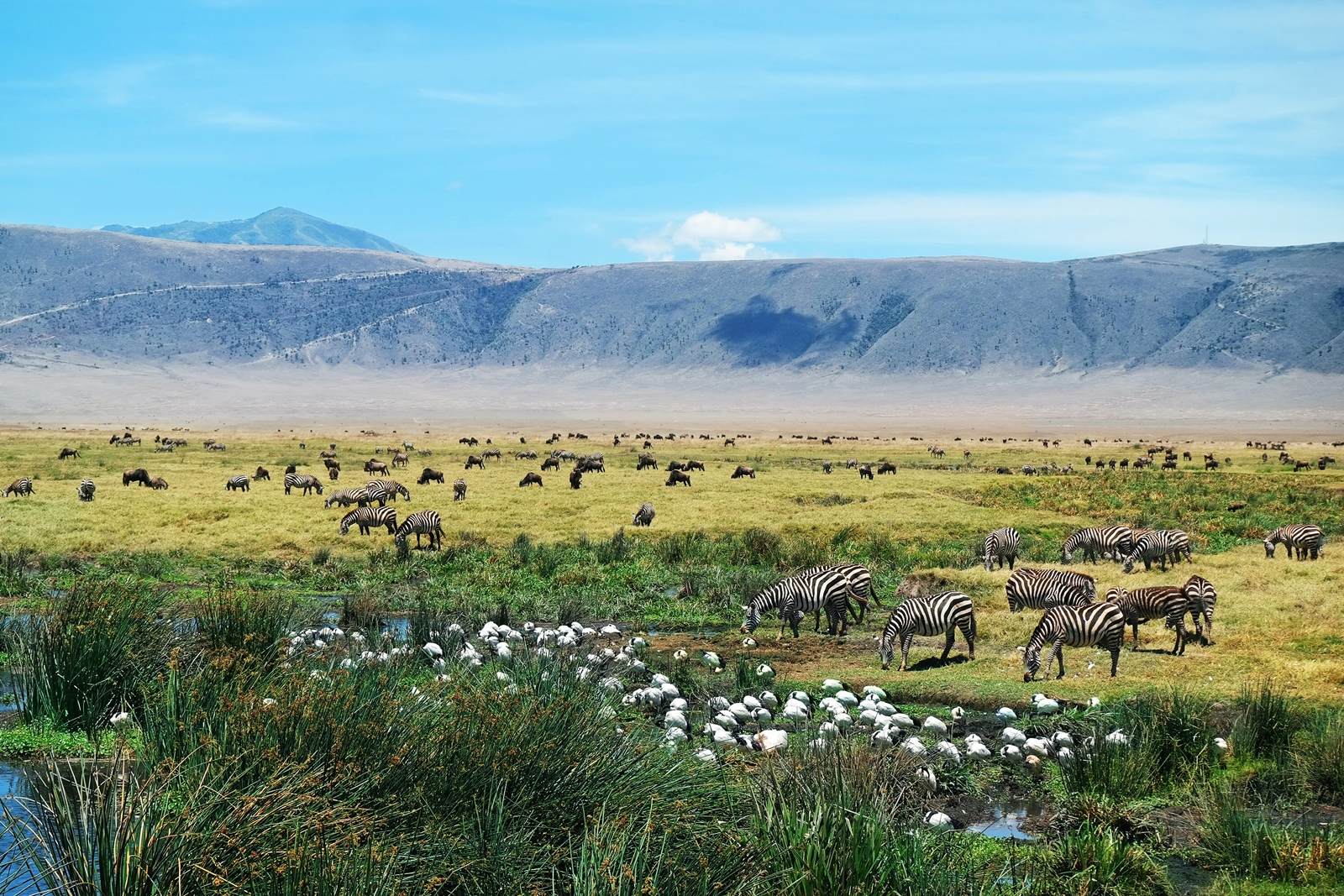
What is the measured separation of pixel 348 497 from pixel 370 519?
5.94 m

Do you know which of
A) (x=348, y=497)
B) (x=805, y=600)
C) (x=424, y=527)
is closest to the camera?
(x=805, y=600)

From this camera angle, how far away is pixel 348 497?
3662cm

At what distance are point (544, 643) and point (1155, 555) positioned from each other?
47.6ft

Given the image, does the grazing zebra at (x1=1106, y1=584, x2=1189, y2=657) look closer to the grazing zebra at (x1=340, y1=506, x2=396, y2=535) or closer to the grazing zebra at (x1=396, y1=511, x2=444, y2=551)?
the grazing zebra at (x1=396, y1=511, x2=444, y2=551)

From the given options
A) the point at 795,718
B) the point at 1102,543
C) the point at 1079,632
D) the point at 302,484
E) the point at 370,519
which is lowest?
the point at 302,484

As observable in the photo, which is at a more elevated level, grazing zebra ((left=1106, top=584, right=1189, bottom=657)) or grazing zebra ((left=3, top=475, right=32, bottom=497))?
grazing zebra ((left=1106, top=584, right=1189, bottom=657))

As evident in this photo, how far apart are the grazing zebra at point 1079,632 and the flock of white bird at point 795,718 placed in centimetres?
172

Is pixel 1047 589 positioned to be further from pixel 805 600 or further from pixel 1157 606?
pixel 805 600


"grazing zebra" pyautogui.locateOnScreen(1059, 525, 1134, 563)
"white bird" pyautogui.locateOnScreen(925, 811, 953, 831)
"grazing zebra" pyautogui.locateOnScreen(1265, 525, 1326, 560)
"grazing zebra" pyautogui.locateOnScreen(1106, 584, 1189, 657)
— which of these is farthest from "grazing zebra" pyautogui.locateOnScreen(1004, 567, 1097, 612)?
"white bird" pyautogui.locateOnScreen(925, 811, 953, 831)

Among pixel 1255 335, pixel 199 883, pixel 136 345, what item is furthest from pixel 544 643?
pixel 136 345

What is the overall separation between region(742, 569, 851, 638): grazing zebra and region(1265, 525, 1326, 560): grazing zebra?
12.5m

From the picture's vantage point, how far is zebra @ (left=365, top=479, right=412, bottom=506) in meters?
36.6

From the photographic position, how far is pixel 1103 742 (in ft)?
37.5

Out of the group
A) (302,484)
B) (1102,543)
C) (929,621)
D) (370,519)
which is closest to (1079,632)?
(929,621)
